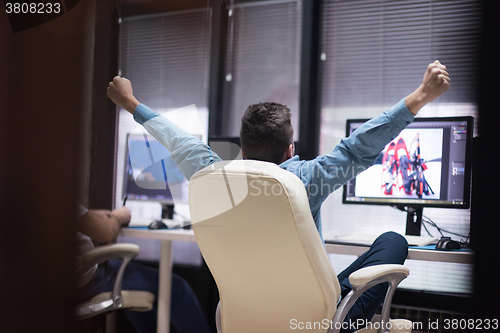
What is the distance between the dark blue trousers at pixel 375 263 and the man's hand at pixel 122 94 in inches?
34.9

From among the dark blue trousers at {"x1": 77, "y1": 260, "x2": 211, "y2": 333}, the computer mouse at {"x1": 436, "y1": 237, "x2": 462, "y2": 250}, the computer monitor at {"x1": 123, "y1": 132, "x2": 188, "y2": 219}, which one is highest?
the computer monitor at {"x1": 123, "y1": 132, "x2": 188, "y2": 219}

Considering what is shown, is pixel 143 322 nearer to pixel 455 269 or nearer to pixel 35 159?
pixel 35 159

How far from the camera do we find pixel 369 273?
970 millimetres

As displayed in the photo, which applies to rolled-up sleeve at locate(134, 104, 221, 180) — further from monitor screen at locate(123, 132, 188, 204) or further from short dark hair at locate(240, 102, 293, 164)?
monitor screen at locate(123, 132, 188, 204)

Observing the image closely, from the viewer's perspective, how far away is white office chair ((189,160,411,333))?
846 millimetres

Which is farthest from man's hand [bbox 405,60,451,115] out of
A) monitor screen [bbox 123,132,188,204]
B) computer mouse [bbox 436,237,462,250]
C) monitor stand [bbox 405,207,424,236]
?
monitor screen [bbox 123,132,188,204]

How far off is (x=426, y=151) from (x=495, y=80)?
0.43m

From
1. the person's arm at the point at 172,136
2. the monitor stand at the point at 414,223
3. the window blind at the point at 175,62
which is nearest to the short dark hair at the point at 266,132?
the person's arm at the point at 172,136

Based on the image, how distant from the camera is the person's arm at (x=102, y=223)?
1385 millimetres

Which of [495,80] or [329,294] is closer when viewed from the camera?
[329,294]

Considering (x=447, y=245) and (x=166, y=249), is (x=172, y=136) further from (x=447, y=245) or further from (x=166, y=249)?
(x=447, y=245)

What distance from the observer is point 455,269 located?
197 cm

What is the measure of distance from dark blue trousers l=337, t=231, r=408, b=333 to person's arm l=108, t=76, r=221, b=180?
56cm

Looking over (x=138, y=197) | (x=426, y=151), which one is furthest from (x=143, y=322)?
(x=426, y=151)
